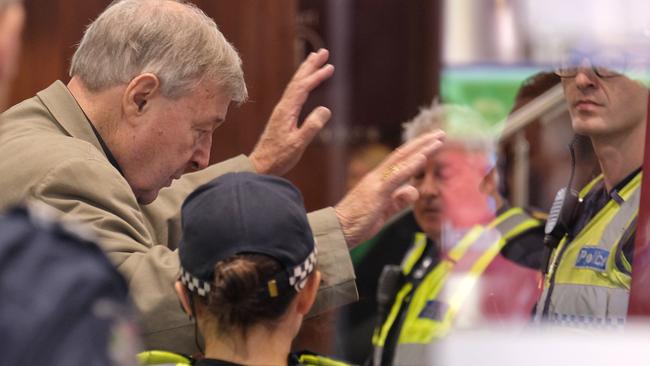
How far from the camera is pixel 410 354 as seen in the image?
3.59m

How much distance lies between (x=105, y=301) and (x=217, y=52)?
1436 millimetres

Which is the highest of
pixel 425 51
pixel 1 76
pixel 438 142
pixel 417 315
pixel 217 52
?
pixel 1 76

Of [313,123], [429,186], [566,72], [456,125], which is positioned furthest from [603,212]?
[429,186]

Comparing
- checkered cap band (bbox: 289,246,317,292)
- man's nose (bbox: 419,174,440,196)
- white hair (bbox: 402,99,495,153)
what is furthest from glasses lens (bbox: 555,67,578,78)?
man's nose (bbox: 419,174,440,196)

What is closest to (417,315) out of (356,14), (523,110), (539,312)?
(523,110)

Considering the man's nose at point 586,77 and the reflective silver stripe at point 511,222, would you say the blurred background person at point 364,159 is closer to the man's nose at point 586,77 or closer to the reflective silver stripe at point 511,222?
the reflective silver stripe at point 511,222

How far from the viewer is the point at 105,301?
1.12m

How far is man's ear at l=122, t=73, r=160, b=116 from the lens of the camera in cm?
245

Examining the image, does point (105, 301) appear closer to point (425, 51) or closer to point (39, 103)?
point (39, 103)

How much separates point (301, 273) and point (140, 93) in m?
0.69

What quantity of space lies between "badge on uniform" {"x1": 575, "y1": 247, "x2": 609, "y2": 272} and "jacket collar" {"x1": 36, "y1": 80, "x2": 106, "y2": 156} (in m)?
0.90

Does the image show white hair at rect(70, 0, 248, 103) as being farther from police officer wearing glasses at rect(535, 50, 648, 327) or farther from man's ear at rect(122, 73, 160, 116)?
police officer wearing glasses at rect(535, 50, 648, 327)

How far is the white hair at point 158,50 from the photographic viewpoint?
246 cm

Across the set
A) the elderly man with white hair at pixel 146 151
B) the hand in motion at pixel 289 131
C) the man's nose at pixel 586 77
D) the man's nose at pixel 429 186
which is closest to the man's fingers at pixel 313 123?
the hand in motion at pixel 289 131
